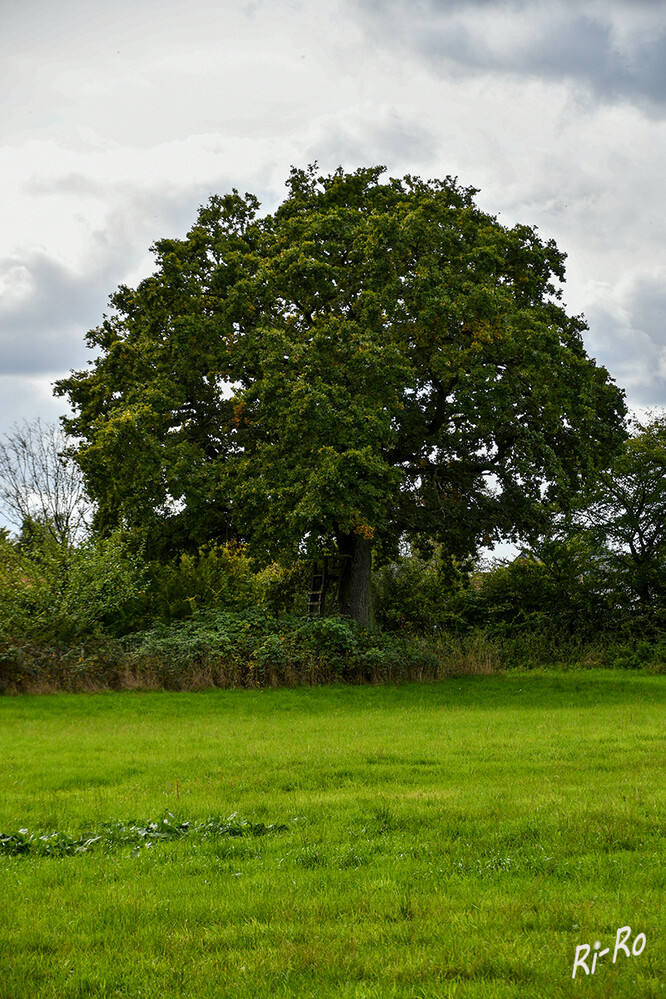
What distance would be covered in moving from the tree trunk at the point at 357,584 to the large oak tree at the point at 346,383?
65 millimetres

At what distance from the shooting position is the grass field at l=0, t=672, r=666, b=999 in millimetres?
4496

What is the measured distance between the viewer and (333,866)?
6211mm

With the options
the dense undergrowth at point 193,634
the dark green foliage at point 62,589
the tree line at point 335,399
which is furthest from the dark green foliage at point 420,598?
the dark green foliage at point 62,589

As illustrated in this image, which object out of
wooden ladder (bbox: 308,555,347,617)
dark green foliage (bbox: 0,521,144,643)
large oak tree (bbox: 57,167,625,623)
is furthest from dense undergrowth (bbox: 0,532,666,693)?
large oak tree (bbox: 57,167,625,623)

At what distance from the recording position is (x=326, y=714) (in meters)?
17.2

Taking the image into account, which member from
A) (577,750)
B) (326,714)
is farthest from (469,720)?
(577,750)

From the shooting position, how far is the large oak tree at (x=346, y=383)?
2133 centimetres

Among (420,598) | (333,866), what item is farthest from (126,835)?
(420,598)

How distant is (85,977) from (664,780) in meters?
6.79

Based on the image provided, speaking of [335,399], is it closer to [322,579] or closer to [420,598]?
[322,579]

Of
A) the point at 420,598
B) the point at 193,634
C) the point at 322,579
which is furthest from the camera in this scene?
the point at 420,598

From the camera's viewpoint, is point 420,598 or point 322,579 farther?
point 420,598

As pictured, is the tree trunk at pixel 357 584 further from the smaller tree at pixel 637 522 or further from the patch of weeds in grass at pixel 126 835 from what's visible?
the patch of weeds in grass at pixel 126 835

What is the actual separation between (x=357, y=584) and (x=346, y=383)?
6518mm
